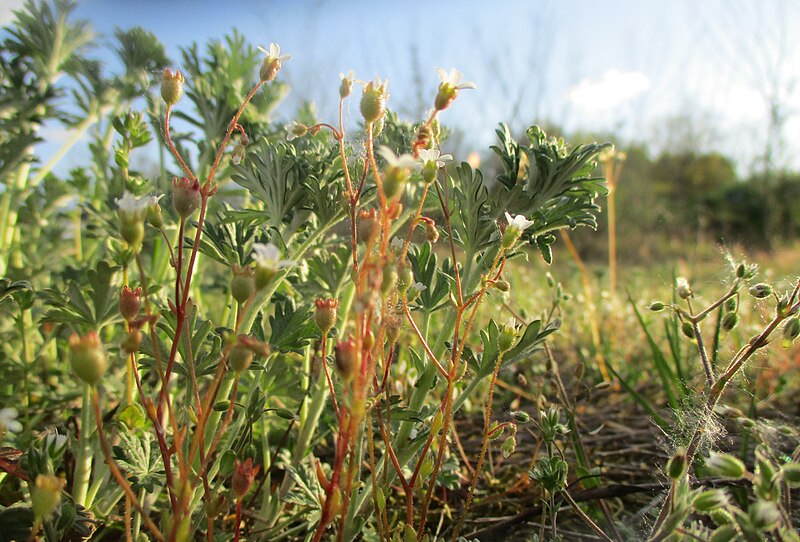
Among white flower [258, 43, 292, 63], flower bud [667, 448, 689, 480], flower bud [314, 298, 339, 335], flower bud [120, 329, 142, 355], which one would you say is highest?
white flower [258, 43, 292, 63]

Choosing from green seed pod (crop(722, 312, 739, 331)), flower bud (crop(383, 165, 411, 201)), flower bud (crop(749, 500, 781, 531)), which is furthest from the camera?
green seed pod (crop(722, 312, 739, 331))

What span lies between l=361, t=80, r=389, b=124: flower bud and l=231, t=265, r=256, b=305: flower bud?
307mm

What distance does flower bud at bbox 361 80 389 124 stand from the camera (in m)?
0.88

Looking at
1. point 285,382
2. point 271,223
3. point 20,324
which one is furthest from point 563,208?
point 20,324

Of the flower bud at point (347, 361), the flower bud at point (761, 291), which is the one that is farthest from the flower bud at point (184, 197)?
the flower bud at point (761, 291)

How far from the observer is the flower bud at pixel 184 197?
0.87m

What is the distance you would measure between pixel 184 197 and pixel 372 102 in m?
0.33

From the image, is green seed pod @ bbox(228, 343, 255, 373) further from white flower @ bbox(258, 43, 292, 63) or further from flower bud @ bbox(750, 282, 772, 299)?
flower bud @ bbox(750, 282, 772, 299)

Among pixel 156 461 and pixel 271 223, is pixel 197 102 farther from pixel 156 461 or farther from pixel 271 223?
pixel 156 461

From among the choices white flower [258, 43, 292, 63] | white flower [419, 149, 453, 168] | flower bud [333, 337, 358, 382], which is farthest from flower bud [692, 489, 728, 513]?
white flower [258, 43, 292, 63]

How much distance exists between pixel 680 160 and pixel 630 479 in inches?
913

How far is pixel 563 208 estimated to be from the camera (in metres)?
1.17

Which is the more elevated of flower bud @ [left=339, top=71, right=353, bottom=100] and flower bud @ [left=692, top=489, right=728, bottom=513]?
flower bud @ [left=339, top=71, right=353, bottom=100]

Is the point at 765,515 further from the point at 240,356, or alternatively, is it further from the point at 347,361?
the point at 240,356
